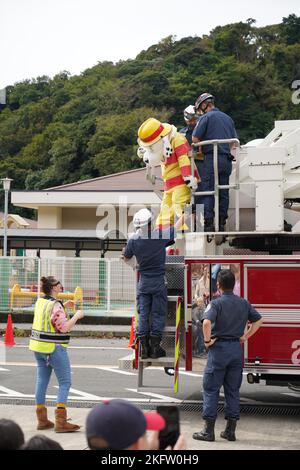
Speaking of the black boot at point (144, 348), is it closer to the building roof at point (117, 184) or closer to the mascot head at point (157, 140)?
the mascot head at point (157, 140)

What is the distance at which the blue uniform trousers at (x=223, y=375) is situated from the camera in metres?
7.24

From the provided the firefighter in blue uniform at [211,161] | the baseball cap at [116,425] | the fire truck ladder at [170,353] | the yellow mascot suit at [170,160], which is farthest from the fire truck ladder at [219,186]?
the baseball cap at [116,425]

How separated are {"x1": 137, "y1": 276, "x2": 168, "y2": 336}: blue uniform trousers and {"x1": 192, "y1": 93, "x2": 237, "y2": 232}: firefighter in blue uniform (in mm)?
887

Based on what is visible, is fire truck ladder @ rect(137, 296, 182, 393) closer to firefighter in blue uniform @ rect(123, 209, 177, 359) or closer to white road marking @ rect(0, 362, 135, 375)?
firefighter in blue uniform @ rect(123, 209, 177, 359)

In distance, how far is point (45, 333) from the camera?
7789 millimetres

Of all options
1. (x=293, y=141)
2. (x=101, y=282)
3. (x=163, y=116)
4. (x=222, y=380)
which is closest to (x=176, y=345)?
(x=222, y=380)

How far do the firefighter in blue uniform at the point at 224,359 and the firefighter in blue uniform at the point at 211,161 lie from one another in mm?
1367

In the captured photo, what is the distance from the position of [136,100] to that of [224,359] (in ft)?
217

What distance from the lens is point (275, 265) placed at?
8.18m

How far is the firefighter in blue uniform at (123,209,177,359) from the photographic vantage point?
27.2 ft

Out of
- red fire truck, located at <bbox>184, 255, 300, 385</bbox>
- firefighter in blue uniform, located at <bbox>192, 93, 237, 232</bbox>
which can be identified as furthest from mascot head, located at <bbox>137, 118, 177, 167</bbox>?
red fire truck, located at <bbox>184, 255, 300, 385</bbox>

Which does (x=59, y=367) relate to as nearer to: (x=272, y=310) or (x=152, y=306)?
(x=152, y=306)

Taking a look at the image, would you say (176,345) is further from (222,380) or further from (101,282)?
(101,282)
